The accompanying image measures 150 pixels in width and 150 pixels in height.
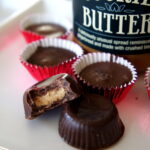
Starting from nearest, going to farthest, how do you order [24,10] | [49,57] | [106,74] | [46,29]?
[106,74] < [49,57] < [46,29] < [24,10]

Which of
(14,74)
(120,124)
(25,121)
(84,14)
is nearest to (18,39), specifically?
(14,74)

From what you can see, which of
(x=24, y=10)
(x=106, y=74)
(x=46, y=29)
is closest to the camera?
(x=106, y=74)

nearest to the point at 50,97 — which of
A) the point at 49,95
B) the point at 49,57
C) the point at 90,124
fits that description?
the point at 49,95

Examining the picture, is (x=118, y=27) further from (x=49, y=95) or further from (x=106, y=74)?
(x=49, y=95)

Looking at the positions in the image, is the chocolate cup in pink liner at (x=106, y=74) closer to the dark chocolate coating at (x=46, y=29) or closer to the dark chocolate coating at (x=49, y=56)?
the dark chocolate coating at (x=49, y=56)

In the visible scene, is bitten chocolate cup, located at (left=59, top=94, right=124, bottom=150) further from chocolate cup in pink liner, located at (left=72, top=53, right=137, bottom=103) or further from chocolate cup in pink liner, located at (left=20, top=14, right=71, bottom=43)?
chocolate cup in pink liner, located at (left=20, top=14, right=71, bottom=43)

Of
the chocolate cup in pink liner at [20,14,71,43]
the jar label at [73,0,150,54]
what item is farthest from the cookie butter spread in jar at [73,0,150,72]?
the chocolate cup in pink liner at [20,14,71,43]

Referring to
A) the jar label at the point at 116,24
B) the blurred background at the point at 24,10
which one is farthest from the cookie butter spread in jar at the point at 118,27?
the blurred background at the point at 24,10
